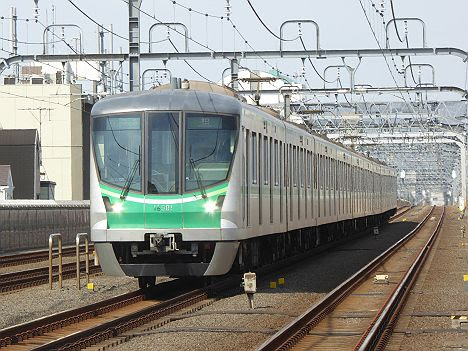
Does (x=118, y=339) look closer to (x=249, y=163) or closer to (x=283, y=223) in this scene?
(x=249, y=163)

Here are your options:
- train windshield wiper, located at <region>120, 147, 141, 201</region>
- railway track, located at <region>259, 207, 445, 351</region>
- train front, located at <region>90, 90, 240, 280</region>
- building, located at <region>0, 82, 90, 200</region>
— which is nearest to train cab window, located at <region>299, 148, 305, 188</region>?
railway track, located at <region>259, 207, 445, 351</region>

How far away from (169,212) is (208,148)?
1.14 metres

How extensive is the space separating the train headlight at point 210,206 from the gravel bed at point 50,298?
7.54 feet

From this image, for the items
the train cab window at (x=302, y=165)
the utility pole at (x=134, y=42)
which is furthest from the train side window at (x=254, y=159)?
the utility pole at (x=134, y=42)

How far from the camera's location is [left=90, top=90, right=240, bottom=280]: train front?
1611 centimetres

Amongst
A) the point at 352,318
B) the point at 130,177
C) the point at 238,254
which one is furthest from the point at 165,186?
the point at 352,318

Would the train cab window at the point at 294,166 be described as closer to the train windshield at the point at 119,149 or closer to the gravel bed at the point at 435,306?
the gravel bed at the point at 435,306

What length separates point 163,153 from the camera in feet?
53.6

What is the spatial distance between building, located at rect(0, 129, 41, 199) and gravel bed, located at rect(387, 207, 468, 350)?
41.8 meters

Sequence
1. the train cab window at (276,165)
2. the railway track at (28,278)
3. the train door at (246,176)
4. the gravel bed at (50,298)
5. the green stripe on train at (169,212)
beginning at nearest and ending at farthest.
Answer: the gravel bed at (50,298)
the green stripe on train at (169,212)
the train door at (246,176)
the railway track at (28,278)
the train cab window at (276,165)

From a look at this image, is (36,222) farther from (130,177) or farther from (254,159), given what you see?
(130,177)

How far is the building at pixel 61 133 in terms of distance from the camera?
74.9 m

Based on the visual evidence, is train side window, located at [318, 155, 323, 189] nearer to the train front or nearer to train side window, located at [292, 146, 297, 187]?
train side window, located at [292, 146, 297, 187]

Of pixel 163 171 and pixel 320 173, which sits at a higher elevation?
pixel 320 173
